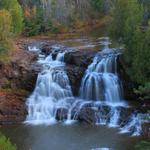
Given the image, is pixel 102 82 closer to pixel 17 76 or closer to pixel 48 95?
pixel 48 95

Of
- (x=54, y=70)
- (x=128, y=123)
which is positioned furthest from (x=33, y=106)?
(x=128, y=123)

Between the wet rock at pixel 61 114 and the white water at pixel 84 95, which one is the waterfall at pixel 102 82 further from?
the wet rock at pixel 61 114

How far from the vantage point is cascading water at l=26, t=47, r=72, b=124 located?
100ft

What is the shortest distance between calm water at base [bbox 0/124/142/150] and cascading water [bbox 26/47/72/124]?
1.93 metres

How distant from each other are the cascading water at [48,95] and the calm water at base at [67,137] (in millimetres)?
1929

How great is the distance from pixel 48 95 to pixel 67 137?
6800 mm

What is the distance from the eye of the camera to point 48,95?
3259 cm

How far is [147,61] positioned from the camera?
29.4 m

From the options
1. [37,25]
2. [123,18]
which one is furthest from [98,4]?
[123,18]

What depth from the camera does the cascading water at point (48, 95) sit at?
30547mm

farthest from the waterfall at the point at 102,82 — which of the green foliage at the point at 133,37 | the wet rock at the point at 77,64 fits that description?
the green foliage at the point at 133,37

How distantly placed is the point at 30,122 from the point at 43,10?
35.9 meters

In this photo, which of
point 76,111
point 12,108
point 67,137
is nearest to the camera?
point 67,137

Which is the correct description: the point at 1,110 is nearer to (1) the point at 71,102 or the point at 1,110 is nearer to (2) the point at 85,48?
(1) the point at 71,102
